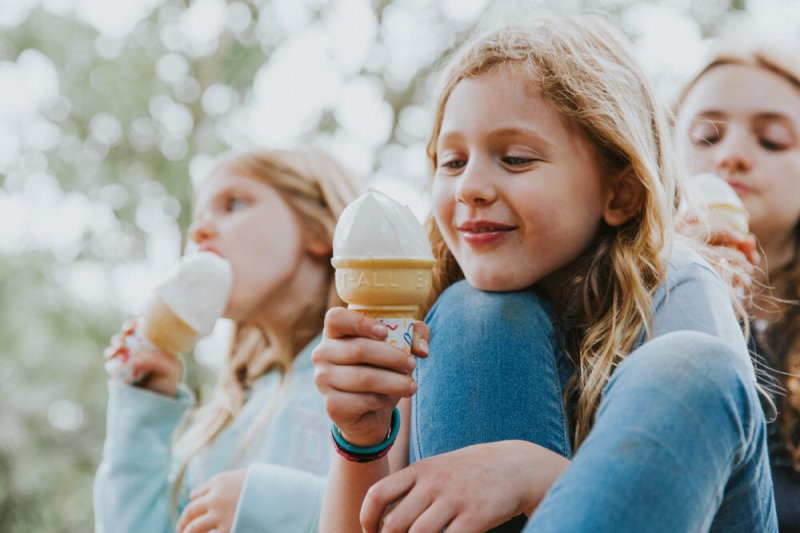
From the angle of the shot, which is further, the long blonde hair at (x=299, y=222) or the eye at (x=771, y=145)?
the long blonde hair at (x=299, y=222)

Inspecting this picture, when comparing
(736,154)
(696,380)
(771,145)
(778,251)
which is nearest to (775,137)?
(771,145)

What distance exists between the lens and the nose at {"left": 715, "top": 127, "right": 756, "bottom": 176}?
212 centimetres

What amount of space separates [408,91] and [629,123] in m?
4.72

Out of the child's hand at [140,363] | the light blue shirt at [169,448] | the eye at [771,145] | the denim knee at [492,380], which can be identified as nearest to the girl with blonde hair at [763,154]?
the eye at [771,145]

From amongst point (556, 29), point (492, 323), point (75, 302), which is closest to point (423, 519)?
point (492, 323)

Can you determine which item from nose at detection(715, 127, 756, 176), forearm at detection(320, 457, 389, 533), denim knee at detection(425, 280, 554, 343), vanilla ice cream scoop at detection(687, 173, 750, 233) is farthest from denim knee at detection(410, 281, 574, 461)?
nose at detection(715, 127, 756, 176)

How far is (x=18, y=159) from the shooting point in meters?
5.07

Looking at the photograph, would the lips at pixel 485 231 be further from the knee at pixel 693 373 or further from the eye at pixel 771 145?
the eye at pixel 771 145

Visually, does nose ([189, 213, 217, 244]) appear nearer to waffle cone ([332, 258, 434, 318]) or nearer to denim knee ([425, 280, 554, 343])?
denim knee ([425, 280, 554, 343])

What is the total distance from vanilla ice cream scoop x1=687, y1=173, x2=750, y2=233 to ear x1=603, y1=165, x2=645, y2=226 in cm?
38

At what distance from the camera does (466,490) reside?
108 cm

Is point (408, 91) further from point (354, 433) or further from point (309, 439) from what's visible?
point (354, 433)

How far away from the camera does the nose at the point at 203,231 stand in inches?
92.9

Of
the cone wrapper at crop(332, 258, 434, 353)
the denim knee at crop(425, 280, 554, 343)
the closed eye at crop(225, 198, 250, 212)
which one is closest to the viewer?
the cone wrapper at crop(332, 258, 434, 353)
